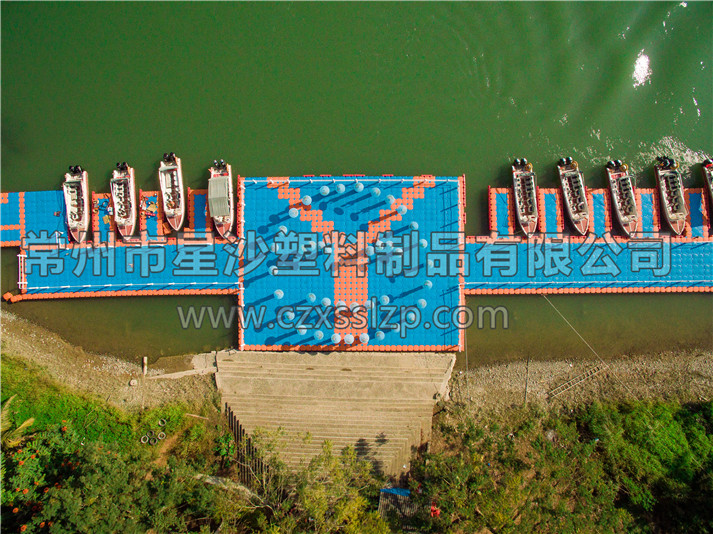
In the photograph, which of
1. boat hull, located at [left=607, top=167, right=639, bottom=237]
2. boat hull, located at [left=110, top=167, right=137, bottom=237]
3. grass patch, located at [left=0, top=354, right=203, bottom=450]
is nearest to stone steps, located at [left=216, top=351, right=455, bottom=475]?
grass patch, located at [left=0, top=354, right=203, bottom=450]

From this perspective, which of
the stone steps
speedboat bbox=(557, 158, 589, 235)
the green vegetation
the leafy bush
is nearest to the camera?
the green vegetation

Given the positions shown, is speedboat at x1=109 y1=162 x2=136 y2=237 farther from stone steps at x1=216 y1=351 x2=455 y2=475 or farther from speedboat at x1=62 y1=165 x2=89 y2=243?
stone steps at x1=216 y1=351 x2=455 y2=475

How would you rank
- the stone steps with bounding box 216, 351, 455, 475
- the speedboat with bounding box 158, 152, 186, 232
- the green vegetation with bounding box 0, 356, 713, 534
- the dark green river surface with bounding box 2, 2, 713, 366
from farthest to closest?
the dark green river surface with bounding box 2, 2, 713, 366 → the speedboat with bounding box 158, 152, 186, 232 → the stone steps with bounding box 216, 351, 455, 475 → the green vegetation with bounding box 0, 356, 713, 534

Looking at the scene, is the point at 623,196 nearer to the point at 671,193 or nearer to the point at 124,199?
the point at 671,193

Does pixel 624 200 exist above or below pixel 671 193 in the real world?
below

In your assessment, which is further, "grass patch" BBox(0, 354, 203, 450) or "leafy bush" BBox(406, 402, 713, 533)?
"grass patch" BBox(0, 354, 203, 450)

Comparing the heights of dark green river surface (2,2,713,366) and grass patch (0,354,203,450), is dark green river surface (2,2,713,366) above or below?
above

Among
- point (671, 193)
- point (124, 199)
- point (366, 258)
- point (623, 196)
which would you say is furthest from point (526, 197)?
point (124, 199)

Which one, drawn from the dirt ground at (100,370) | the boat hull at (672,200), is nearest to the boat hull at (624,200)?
the boat hull at (672,200)
